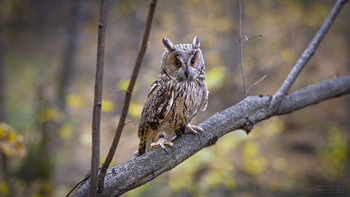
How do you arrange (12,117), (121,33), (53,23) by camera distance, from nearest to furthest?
(12,117), (121,33), (53,23)

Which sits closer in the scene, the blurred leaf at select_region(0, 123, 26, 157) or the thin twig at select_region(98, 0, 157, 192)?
the thin twig at select_region(98, 0, 157, 192)

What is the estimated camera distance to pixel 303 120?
7.33 m

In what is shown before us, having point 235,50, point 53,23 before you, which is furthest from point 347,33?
point 53,23

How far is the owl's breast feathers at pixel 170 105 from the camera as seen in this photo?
2.30m

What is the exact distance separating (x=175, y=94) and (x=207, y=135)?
442 millimetres

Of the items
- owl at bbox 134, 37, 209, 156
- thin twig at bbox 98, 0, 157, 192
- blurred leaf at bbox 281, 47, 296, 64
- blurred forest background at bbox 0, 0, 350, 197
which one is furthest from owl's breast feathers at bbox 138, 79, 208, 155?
blurred leaf at bbox 281, 47, 296, 64

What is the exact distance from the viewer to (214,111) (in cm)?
520

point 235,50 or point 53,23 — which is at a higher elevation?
point 53,23

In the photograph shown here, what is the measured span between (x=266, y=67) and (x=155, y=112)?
4639 mm

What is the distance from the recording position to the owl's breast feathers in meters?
2.30

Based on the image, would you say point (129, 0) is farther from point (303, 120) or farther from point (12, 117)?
point (303, 120)

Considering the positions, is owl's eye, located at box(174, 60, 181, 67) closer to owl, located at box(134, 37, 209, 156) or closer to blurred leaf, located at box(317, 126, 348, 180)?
owl, located at box(134, 37, 209, 156)

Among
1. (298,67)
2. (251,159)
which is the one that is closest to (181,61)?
(298,67)

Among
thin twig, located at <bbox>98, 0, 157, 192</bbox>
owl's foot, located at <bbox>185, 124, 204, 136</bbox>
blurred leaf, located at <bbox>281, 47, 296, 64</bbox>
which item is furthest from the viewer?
blurred leaf, located at <bbox>281, 47, 296, 64</bbox>
